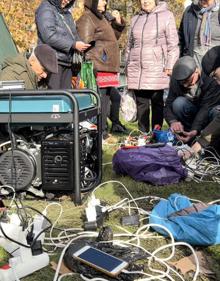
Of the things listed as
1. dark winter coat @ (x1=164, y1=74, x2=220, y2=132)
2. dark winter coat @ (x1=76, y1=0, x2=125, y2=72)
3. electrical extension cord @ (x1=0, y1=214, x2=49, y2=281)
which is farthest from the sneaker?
electrical extension cord @ (x1=0, y1=214, x2=49, y2=281)

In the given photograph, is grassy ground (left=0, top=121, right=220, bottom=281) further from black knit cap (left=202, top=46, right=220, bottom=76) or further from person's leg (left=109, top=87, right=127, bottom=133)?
person's leg (left=109, top=87, right=127, bottom=133)

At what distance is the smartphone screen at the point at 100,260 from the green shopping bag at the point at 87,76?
3.07 meters

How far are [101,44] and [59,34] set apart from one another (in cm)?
88

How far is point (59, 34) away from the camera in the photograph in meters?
4.88

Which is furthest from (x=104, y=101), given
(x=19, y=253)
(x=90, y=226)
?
(x=19, y=253)

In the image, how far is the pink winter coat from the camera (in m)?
5.62

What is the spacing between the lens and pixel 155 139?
5.11 m

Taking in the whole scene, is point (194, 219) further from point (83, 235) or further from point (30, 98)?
point (30, 98)

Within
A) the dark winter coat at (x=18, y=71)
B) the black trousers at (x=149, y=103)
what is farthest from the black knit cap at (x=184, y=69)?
the dark winter coat at (x=18, y=71)

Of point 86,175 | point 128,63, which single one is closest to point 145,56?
point 128,63

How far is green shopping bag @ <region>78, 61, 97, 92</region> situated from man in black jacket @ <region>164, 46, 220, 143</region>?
0.92 metres

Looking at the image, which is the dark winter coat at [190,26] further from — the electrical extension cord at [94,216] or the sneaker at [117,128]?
the electrical extension cord at [94,216]

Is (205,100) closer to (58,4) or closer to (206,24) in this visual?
(206,24)

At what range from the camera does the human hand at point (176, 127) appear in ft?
16.8
